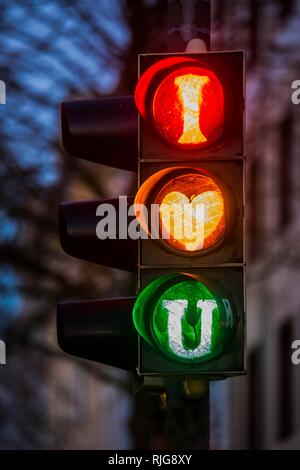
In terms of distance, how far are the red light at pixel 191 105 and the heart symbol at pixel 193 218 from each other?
263mm

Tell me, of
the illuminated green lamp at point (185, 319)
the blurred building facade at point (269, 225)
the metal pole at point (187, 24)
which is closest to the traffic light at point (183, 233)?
the illuminated green lamp at point (185, 319)

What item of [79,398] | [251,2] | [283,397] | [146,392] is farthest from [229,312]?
[79,398]

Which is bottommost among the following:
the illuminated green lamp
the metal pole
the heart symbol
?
the illuminated green lamp

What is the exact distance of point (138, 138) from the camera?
21.1 ft

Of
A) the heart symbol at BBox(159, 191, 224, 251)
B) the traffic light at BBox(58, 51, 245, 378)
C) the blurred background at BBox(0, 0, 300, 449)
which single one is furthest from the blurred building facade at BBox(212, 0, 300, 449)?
the heart symbol at BBox(159, 191, 224, 251)

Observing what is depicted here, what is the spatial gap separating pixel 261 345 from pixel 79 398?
17151 mm

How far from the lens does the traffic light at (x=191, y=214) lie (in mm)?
6059

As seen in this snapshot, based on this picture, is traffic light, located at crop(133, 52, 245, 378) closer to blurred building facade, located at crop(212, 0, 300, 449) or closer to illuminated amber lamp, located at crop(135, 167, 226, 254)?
illuminated amber lamp, located at crop(135, 167, 226, 254)

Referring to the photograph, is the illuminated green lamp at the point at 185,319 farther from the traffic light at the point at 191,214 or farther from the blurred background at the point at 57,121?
the blurred background at the point at 57,121

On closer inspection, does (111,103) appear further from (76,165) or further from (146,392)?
(76,165)

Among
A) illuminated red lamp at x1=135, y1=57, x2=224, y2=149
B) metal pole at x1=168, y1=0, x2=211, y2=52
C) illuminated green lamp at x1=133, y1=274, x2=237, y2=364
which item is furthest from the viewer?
metal pole at x1=168, y1=0, x2=211, y2=52

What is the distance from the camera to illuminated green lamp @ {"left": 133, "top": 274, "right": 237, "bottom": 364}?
19.8 ft

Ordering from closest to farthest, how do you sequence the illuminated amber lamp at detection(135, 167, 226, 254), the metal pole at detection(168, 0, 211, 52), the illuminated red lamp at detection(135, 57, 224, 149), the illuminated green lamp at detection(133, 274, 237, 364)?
the illuminated green lamp at detection(133, 274, 237, 364) → the illuminated amber lamp at detection(135, 167, 226, 254) → the illuminated red lamp at detection(135, 57, 224, 149) → the metal pole at detection(168, 0, 211, 52)

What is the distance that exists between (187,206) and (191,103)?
18.8 inches
